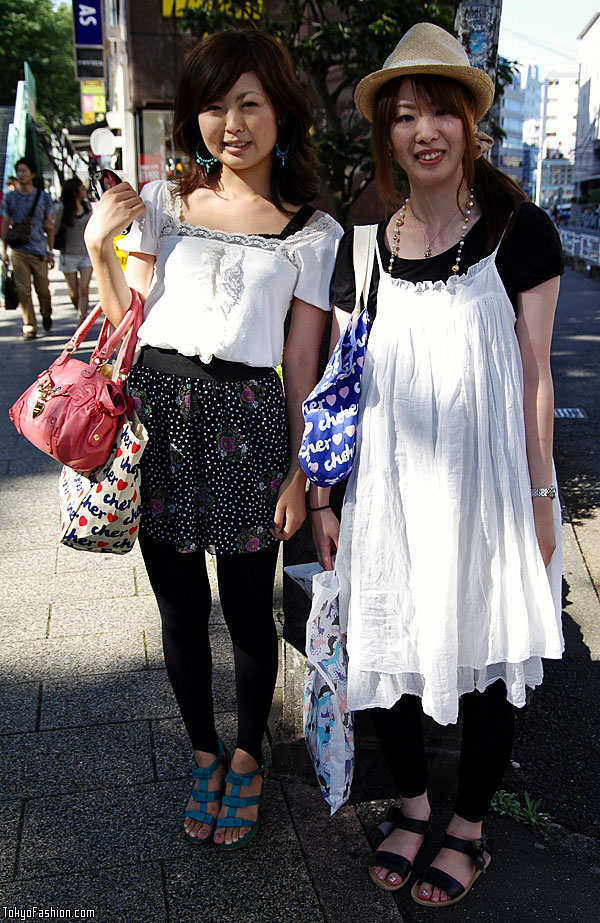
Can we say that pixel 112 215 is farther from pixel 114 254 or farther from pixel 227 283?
pixel 227 283

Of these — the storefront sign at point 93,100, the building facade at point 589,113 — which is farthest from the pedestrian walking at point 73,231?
the building facade at point 589,113

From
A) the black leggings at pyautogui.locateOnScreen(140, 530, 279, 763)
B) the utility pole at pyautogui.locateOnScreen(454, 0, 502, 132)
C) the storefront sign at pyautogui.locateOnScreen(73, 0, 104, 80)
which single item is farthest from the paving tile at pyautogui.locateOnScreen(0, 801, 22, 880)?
the storefront sign at pyautogui.locateOnScreen(73, 0, 104, 80)

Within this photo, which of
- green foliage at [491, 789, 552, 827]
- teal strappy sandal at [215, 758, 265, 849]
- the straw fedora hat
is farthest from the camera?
green foliage at [491, 789, 552, 827]

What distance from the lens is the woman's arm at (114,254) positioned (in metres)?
2.17

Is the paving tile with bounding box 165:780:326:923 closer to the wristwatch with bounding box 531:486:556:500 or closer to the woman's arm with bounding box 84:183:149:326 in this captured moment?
the wristwatch with bounding box 531:486:556:500

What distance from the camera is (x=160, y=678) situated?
3.27m

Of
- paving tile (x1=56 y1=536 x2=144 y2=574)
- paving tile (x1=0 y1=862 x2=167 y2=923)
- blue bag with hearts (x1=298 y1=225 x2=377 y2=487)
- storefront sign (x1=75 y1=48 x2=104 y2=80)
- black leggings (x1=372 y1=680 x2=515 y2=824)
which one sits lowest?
paving tile (x1=56 y1=536 x2=144 y2=574)

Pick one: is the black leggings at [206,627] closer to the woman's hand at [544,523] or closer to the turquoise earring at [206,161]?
the woman's hand at [544,523]

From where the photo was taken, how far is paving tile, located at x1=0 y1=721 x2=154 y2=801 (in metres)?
2.65

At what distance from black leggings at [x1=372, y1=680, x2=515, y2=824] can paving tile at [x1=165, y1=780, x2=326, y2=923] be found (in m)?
0.35

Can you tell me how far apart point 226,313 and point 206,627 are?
2.85ft

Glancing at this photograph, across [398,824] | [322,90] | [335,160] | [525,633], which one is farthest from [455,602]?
[322,90]

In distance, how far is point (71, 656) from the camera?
3416mm

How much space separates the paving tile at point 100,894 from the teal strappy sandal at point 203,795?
15 cm
